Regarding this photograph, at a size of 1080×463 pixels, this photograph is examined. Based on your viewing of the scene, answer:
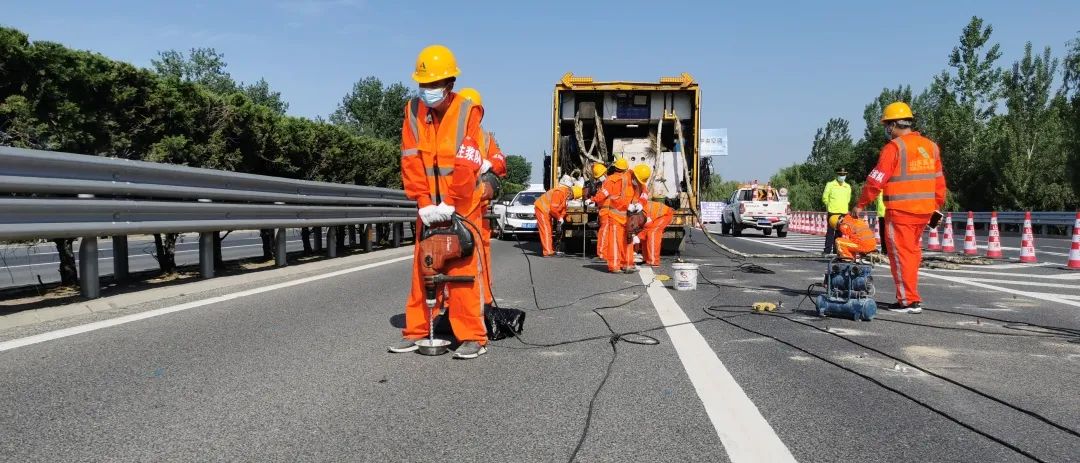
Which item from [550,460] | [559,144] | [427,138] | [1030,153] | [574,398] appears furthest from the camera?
[1030,153]

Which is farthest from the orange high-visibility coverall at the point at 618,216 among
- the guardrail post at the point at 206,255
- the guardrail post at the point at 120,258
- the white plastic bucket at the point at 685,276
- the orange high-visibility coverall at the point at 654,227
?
the guardrail post at the point at 120,258

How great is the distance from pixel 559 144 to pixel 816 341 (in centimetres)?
1123

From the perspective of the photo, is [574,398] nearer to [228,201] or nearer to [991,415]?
[991,415]

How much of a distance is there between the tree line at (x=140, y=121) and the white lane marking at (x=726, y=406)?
6084 mm

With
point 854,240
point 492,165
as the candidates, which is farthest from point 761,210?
point 492,165

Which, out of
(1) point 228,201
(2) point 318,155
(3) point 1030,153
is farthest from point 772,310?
(3) point 1030,153

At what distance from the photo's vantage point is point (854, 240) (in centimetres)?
712

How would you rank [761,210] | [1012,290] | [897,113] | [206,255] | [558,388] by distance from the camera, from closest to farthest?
[558,388], [897,113], [206,255], [1012,290], [761,210]

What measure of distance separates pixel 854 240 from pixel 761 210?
22.5 meters

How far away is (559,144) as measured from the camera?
645 inches

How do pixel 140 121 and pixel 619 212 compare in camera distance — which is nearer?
pixel 140 121

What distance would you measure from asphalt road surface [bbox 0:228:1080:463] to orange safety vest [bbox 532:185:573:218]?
782 cm

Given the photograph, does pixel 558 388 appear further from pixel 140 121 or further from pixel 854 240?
pixel 140 121

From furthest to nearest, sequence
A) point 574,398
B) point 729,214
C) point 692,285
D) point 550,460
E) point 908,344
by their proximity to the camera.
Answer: point 729,214 < point 692,285 < point 908,344 < point 574,398 < point 550,460
